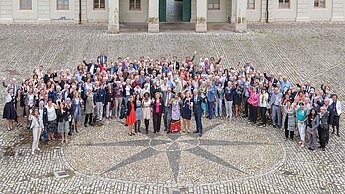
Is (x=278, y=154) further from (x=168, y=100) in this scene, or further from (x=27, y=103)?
(x=27, y=103)

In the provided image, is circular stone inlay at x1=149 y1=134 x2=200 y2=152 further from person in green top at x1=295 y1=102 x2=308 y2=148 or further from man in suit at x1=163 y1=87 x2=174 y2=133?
person in green top at x1=295 y1=102 x2=308 y2=148

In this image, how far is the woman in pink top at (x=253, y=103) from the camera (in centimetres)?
2146

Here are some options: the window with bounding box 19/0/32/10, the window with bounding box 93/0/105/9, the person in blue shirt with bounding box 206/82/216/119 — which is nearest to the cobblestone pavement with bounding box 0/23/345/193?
the person in blue shirt with bounding box 206/82/216/119

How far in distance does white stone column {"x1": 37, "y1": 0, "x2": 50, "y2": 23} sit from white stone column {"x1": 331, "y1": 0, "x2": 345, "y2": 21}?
22533 mm

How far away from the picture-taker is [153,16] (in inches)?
1452

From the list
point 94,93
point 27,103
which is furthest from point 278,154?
point 27,103

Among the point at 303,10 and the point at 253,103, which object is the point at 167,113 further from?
the point at 303,10

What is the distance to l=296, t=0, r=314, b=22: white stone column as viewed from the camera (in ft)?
138

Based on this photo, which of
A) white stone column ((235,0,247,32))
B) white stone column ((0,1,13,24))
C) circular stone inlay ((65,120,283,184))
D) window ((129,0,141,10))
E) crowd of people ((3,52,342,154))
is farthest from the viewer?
window ((129,0,141,10))

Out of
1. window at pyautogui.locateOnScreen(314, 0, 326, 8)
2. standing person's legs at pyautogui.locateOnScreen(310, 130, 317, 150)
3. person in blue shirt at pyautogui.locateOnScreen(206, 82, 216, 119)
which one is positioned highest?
window at pyautogui.locateOnScreen(314, 0, 326, 8)

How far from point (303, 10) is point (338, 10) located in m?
3.04

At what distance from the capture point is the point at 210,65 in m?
25.5

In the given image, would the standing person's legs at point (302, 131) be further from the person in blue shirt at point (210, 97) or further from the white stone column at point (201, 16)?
the white stone column at point (201, 16)

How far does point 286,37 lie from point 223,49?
5509 mm
